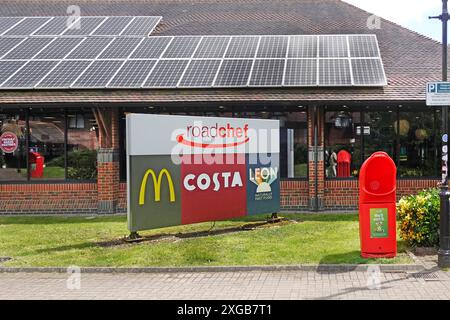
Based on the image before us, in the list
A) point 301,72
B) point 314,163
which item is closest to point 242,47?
point 301,72

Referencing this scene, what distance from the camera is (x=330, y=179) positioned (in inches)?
585

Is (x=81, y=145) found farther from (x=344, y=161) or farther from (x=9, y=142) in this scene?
(x=344, y=161)

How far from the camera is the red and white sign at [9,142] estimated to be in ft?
50.3

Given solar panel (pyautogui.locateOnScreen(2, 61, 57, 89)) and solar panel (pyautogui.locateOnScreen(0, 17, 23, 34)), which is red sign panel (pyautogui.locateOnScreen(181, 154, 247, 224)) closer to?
solar panel (pyautogui.locateOnScreen(2, 61, 57, 89))

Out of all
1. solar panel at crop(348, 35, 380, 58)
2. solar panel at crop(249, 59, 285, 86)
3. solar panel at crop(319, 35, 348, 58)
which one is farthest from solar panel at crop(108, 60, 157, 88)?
solar panel at crop(348, 35, 380, 58)

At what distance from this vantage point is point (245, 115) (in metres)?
15.2

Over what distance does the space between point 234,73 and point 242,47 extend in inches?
87.1

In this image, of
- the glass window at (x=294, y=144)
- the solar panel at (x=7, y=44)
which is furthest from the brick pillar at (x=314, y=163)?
the solar panel at (x=7, y=44)

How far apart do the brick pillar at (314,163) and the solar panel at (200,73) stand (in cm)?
321

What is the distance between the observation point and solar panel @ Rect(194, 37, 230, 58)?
1662 cm

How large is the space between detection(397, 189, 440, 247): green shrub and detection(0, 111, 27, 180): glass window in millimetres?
11336

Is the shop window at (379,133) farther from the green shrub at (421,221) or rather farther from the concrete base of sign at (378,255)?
the concrete base of sign at (378,255)

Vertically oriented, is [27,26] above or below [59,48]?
above

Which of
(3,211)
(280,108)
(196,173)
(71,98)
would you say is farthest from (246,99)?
(3,211)
